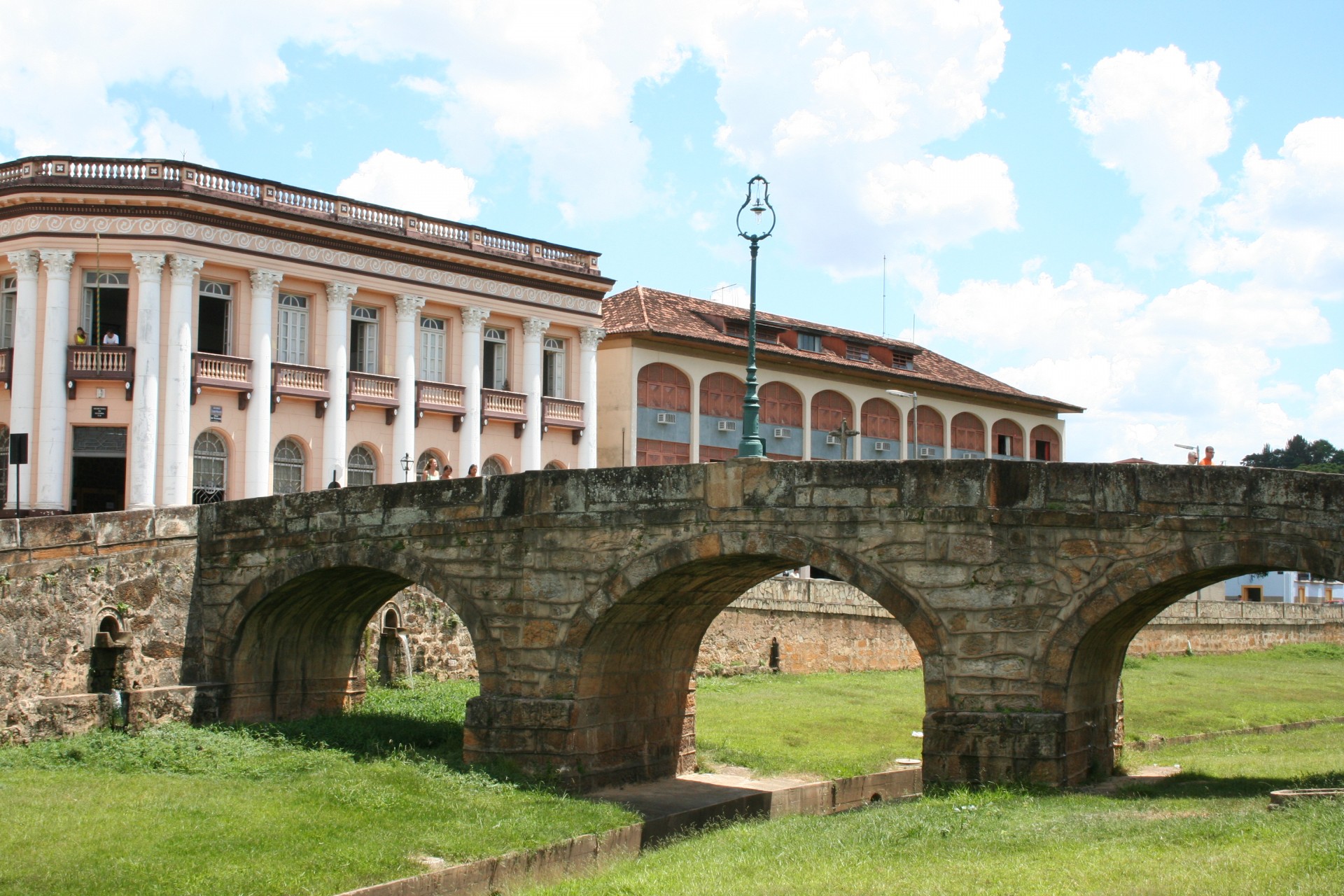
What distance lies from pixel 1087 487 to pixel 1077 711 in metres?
2.51

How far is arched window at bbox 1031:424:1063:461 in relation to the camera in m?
55.3

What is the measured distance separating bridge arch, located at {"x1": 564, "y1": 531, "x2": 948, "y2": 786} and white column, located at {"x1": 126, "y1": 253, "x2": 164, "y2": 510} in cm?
1599

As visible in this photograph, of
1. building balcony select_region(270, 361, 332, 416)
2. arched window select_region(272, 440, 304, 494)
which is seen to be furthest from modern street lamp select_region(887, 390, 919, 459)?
arched window select_region(272, 440, 304, 494)

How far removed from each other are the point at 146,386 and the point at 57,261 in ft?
10.6

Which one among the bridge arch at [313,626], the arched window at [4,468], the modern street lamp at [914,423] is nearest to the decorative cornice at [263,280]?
the arched window at [4,468]

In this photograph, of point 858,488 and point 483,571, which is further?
point 483,571

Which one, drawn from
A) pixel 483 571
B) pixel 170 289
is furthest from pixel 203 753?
pixel 170 289

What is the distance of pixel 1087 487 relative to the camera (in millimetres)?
15516

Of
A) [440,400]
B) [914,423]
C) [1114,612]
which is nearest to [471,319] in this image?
[440,400]

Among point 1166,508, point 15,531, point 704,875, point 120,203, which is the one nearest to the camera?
point 704,875

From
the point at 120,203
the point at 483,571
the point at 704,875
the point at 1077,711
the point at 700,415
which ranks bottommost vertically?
the point at 704,875

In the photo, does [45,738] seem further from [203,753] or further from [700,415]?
[700,415]

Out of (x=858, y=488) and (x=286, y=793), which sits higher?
(x=858, y=488)

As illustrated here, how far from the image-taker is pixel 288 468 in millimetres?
34625
